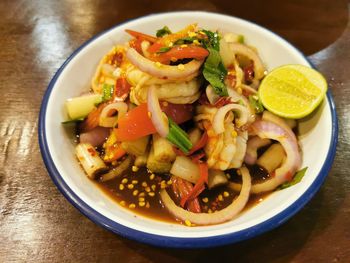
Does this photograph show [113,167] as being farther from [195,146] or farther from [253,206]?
[253,206]

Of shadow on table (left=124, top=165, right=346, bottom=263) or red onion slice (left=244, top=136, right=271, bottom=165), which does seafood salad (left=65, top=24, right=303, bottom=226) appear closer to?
red onion slice (left=244, top=136, right=271, bottom=165)

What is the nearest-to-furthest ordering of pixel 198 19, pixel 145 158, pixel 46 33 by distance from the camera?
1. pixel 145 158
2. pixel 198 19
3. pixel 46 33

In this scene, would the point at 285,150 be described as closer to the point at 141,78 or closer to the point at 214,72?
the point at 214,72

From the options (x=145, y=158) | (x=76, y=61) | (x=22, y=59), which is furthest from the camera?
(x=22, y=59)

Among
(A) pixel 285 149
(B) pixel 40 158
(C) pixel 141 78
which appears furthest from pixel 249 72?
(B) pixel 40 158

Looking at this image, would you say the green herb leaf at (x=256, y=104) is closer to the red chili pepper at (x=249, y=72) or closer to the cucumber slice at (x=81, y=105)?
the red chili pepper at (x=249, y=72)

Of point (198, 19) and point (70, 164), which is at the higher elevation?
point (198, 19)

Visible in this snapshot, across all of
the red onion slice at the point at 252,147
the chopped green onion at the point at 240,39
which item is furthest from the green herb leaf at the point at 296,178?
the chopped green onion at the point at 240,39

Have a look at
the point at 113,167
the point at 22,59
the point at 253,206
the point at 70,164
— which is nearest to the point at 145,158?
the point at 113,167
